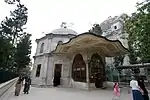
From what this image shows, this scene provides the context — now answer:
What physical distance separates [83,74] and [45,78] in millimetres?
6128

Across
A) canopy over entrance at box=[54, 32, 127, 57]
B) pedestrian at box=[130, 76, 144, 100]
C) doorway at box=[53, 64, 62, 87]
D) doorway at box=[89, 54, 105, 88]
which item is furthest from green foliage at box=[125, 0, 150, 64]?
doorway at box=[53, 64, 62, 87]

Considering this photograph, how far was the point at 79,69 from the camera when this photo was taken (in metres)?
17.6

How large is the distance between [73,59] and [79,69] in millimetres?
1789

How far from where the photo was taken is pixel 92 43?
14258mm

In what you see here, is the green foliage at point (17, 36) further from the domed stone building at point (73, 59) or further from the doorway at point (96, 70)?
the doorway at point (96, 70)

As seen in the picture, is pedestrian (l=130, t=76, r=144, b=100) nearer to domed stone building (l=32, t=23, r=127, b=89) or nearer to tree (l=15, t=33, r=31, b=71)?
domed stone building (l=32, t=23, r=127, b=89)

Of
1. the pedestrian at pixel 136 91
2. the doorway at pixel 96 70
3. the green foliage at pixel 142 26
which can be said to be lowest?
the pedestrian at pixel 136 91

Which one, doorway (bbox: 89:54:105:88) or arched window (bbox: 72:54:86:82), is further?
arched window (bbox: 72:54:86:82)

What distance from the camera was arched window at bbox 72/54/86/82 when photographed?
16769mm

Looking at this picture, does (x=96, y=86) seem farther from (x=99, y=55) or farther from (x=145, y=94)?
(x=145, y=94)

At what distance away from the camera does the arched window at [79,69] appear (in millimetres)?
16769

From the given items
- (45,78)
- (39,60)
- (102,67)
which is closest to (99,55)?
(102,67)

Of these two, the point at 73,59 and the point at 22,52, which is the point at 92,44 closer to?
the point at 73,59

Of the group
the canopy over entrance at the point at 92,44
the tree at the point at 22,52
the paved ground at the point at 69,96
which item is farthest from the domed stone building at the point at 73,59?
the tree at the point at 22,52
